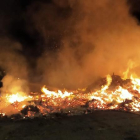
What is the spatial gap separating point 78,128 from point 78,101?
2610 millimetres

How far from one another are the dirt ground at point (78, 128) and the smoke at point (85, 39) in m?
5.79

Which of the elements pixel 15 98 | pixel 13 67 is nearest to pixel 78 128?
pixel 15 98

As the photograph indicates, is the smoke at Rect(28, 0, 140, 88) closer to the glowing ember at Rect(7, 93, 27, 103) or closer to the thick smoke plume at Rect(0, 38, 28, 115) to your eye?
the thick smoke plume at Rect(0, 38, 28, 115)

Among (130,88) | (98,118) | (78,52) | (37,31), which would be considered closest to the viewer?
(98,118)

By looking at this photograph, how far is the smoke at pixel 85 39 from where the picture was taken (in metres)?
13.9

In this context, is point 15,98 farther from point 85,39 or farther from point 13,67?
point 85,39

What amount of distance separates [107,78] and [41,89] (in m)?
4.08

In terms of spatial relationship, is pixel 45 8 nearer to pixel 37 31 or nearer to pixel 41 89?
pixel 37 31

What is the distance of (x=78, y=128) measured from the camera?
22.1 feet

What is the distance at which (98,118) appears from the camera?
761 cm

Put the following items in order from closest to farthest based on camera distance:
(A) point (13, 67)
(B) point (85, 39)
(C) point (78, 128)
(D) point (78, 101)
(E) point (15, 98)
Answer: (C) point (78, 128) < (D) point (78, 101) < (E) point (15, 98) < (A) point (13, 67) < (B) point (85, 39)

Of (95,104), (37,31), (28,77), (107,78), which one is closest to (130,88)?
(107,78)

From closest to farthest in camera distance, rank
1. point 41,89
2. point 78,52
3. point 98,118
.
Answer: point 98,118 < point 41,89 < point 78,52

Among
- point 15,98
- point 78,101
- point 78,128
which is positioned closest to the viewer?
point 78,128
